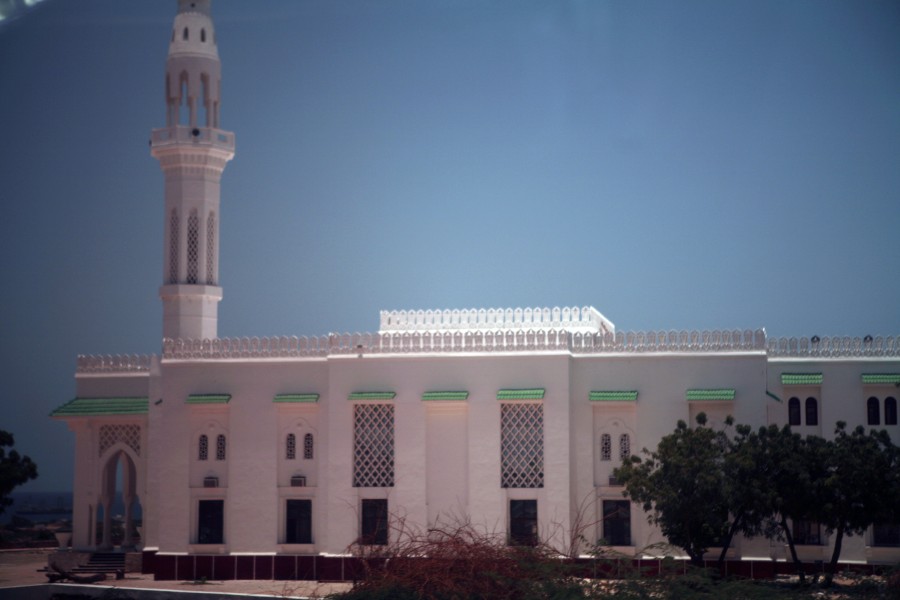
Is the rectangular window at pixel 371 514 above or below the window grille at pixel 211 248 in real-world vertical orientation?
below

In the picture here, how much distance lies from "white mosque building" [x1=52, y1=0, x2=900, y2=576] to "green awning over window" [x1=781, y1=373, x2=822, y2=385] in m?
0.02

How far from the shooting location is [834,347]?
66.2ft

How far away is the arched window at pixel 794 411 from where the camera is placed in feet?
66.5

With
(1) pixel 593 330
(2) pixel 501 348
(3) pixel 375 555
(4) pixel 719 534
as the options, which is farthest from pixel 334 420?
(3) pixel 375 555

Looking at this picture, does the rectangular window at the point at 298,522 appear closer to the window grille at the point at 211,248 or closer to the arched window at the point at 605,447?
the window grille at the point at 211,248

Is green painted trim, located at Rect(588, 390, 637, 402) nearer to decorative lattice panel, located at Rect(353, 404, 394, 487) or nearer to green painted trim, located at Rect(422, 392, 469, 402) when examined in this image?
green painted trim, located at Rect(422, 392, 469, 402)

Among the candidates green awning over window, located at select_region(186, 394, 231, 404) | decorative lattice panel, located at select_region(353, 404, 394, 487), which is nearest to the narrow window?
green awning over window, located at select_region(186, 394, 231, 404)

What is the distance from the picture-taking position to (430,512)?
2030 centimetres

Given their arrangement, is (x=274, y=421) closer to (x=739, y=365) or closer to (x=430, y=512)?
(x=430, y=512)

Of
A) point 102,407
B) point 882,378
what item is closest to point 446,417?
point 102,407

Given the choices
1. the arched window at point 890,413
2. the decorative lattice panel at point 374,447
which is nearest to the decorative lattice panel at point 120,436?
the decorative lattice panel at point 374,447

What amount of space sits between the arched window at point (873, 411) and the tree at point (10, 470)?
14.0m

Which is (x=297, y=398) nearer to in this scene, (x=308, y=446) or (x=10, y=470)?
(x=308, y=446)

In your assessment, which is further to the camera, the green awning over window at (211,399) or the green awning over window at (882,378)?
the green awning over window at (211,399)
